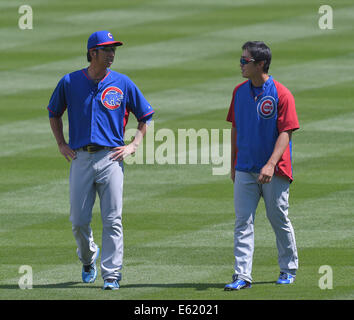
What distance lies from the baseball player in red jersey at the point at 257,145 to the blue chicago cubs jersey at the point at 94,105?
3.08 feet

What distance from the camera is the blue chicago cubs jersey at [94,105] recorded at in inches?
294

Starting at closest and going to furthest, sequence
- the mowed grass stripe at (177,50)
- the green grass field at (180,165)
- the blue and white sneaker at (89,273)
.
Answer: the blue and white sneaker at (89,273)
the green grass field at (180,165)
the mowed grass stripe at (177,50)

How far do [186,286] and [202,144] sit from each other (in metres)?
5.76

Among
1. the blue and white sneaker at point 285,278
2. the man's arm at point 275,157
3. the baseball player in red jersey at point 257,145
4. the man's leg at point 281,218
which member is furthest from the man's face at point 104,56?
the blue and white sneaker at point 285,278

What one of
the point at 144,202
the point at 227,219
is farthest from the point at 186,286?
the point at 144,202

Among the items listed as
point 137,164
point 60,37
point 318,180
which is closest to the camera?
point 318,180

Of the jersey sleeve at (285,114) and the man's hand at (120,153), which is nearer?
the jersey sleeve at (285,114)

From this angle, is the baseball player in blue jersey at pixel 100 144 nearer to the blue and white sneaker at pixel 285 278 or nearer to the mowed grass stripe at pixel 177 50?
the blue and white sneaker at pixel 285 278

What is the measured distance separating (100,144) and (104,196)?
0.41 metres

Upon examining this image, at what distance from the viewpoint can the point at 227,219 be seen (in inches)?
394

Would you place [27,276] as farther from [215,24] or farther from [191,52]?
[215,24]

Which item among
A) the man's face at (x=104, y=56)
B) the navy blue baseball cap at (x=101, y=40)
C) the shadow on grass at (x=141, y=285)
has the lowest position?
the shadow on grass at (x=141, y=285)

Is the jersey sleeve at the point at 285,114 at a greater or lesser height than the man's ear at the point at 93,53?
lesser

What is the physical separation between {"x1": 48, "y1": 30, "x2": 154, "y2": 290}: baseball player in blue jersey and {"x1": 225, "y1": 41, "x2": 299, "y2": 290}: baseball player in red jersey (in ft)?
3.05
